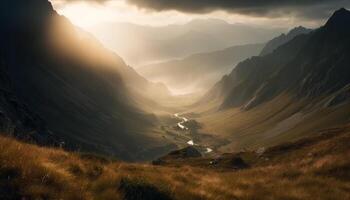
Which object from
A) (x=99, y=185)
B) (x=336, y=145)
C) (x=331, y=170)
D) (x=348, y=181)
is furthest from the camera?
(x=336, y=145)

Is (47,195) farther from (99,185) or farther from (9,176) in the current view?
(99,185)

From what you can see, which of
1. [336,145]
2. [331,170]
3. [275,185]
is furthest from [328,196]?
[336,145]

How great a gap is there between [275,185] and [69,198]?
40.8ft

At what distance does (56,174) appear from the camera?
14.3 m

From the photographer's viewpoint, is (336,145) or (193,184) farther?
(336,145)

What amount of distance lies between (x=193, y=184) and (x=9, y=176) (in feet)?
31.6

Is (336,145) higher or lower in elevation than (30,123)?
lower

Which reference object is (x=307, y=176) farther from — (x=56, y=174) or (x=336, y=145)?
(x=336, y=145)

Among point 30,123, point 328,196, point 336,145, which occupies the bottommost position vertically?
point 328,196

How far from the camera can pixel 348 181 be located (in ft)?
80.6

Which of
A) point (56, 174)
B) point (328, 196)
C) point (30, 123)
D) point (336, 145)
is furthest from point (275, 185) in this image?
point (30, 123)

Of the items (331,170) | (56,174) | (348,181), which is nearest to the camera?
(56,174)

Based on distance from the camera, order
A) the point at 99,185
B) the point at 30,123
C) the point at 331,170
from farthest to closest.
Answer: the point at 30,123 → the point at 331,170 → the point at 99,185

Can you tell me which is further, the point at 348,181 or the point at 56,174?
the point at 348,181
